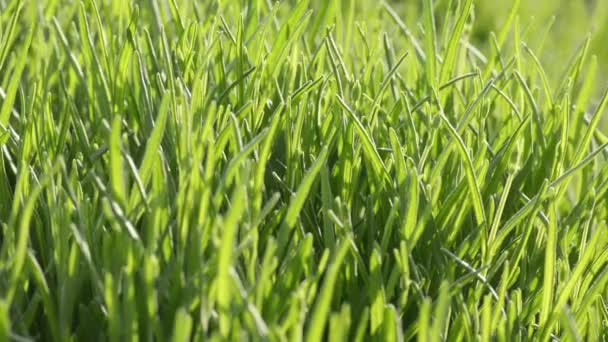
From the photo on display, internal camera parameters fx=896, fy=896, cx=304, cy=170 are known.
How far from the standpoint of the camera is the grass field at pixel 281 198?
80 centimetres

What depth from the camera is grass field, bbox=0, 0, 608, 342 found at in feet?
2.64

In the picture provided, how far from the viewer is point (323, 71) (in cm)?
129

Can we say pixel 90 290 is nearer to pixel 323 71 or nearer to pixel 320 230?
pixel 320 230

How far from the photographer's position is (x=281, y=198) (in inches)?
41.9

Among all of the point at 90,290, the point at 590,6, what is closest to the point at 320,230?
the point at 90,290

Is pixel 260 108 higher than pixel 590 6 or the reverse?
higher

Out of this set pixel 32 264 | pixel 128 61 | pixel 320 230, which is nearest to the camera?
pixel 32 264

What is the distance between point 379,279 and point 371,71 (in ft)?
1.42

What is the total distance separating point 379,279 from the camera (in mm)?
861

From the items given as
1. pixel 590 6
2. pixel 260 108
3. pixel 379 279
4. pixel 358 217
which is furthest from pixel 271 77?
pixel 590 6

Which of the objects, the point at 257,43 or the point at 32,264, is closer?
the point at 32,264

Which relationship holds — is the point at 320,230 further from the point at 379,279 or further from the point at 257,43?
the point at 257,43

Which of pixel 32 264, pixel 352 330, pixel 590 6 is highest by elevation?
pixel 32 264

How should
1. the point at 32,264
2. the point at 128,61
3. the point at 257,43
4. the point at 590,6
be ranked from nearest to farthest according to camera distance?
the point at 32,264, the point at 128,61, the point at 257,43, the point at 590,6
